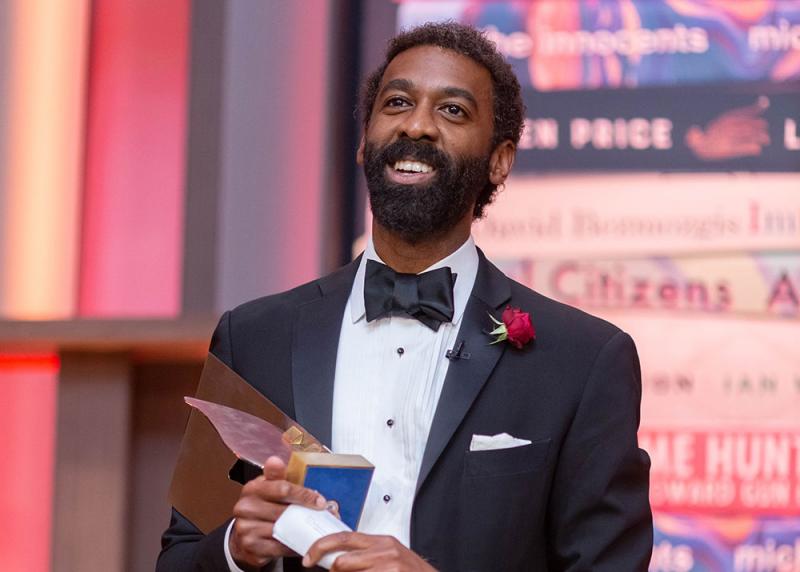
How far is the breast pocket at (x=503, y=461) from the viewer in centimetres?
189

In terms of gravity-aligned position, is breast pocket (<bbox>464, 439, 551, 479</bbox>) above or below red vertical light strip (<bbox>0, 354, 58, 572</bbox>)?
above

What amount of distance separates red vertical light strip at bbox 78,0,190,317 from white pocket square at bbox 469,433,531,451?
6.77ft

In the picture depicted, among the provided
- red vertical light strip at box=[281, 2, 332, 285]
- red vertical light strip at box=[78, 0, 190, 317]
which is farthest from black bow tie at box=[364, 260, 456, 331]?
red vertical light strip at box=[78, 0, 190, 317]

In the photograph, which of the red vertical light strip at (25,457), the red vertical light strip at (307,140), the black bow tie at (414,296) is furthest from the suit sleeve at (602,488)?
the red vertical light strip at (25,457)

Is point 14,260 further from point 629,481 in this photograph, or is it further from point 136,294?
point 629,481

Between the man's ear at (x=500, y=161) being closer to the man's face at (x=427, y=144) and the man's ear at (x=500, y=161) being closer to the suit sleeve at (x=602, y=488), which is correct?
the man's face at (x=427, y=144)

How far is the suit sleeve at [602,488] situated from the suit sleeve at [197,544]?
1.35 feet

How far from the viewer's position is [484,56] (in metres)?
2.19

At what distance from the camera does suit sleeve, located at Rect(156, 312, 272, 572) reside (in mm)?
1848

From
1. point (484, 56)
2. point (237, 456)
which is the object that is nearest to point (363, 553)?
point (237, 456)

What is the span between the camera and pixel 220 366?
1933 mm

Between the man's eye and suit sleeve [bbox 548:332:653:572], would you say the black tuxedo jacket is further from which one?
the man's eye

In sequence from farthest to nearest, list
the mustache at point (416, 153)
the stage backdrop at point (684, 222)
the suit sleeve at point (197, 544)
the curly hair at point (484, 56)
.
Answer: the stage backdrop at point (684, 222)
the curly hair at point (484, 56)
the mustache at point (416, 153)
the suit sleeve at point (197, 544)

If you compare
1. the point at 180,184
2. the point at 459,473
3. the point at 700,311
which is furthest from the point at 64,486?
the point at 459,473
